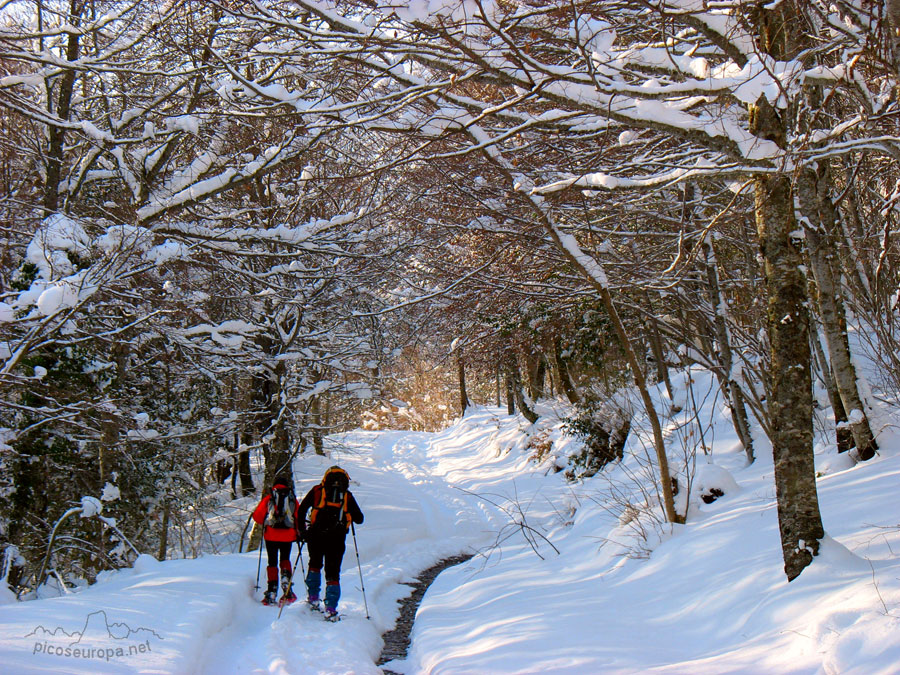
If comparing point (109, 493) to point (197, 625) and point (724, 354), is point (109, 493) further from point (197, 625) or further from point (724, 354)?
point (724, 354)

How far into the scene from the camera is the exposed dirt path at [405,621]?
5.57 meters

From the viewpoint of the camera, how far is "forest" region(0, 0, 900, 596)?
12.5ft

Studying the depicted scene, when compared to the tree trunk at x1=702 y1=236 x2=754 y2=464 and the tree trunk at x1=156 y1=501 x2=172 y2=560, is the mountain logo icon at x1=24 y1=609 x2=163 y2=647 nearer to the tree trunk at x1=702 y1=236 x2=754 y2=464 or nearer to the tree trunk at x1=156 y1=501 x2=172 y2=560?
the tree trunk at x1=702 y1=236 x2=754 y2=464

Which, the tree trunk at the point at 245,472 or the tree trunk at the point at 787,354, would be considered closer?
the tree trunk at the point at 787,354

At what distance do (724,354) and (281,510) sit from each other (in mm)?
6331

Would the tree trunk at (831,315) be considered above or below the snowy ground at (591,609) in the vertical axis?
above

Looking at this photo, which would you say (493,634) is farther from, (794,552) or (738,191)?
(738,191)
